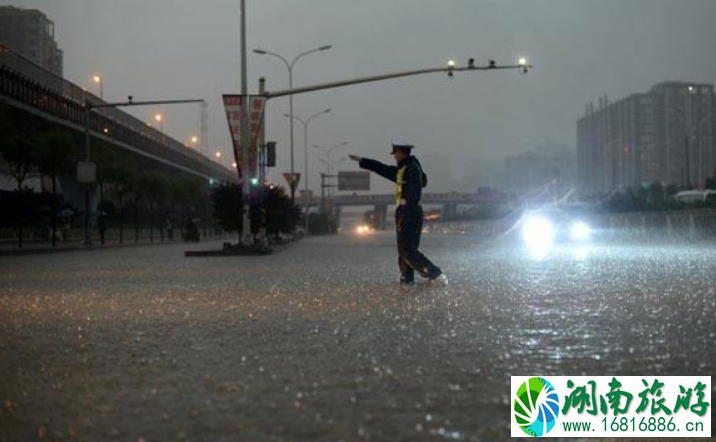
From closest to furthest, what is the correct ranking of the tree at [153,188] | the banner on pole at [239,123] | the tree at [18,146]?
the banner on pole at [239,123], the tree at [18,146], the tree at [153,188]

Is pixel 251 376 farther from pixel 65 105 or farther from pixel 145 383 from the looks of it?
pixel 65 105

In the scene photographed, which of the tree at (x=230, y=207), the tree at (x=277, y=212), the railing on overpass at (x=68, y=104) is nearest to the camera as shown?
the tree at (x=230, y=207)

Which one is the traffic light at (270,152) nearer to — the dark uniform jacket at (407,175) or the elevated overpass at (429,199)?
the dark uniform jacket at (407,175)

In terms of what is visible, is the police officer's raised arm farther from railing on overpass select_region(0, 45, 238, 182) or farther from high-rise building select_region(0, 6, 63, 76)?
high-rise building select_region(0, 6, 63, 76)

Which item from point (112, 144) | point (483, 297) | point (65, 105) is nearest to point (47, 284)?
point (483, 297)

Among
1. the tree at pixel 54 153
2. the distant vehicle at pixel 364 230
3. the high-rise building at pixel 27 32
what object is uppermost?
the high-rise building at pixel 27 32

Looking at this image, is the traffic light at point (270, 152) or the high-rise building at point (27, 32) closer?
the traffic light at point (270, 152)

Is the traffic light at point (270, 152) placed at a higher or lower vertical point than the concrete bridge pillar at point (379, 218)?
higher

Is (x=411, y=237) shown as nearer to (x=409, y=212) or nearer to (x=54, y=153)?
(x=409, y=212)

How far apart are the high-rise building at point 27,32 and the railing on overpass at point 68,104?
91.9ft

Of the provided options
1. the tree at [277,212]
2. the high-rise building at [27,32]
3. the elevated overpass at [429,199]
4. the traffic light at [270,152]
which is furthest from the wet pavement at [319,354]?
the elevated overpass at [429,199]

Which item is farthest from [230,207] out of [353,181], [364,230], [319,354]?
[364,230]

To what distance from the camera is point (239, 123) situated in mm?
24484

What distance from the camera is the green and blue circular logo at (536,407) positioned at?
3697 millimetres
